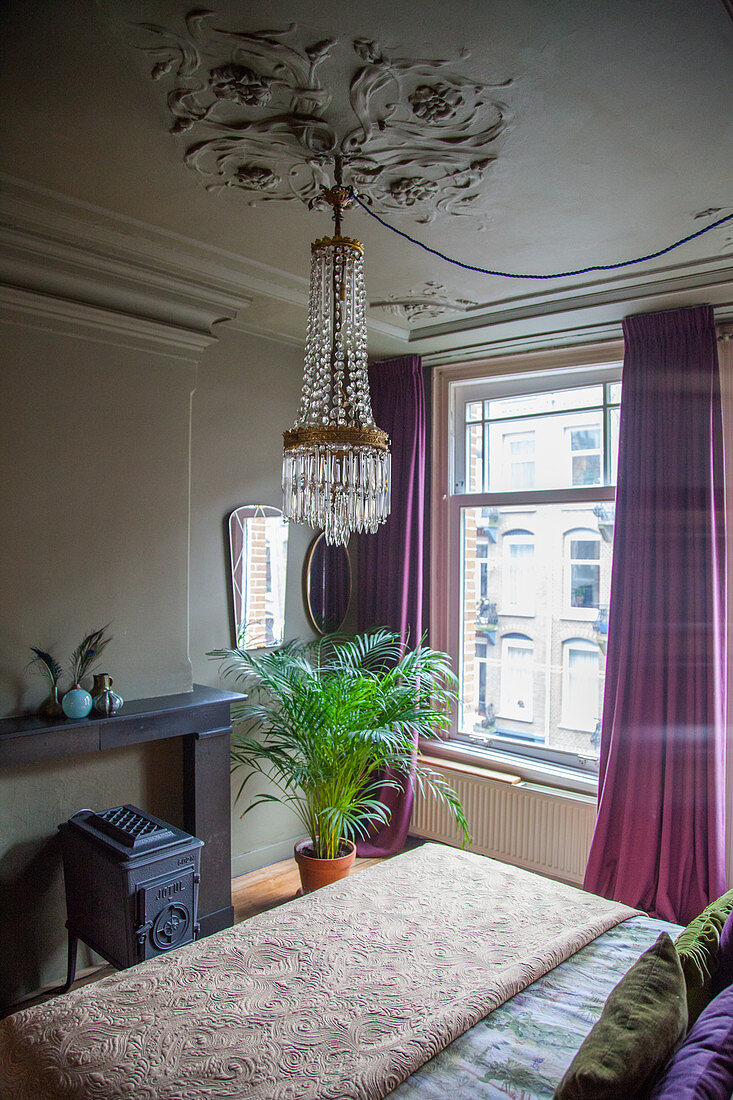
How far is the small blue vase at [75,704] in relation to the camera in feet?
9.09

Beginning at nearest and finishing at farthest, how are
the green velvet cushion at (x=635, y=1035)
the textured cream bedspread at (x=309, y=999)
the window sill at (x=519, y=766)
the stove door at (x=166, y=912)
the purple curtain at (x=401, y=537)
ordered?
1. the green velvet cushion at (x=635, y=1035)
2. the textured cream bedspread at (x=309, y=999)
3. the stove door at (x=166, y=912)
4. the window sill at (x=519, y=766)
5. the purple curtain at (x=401, y=537)

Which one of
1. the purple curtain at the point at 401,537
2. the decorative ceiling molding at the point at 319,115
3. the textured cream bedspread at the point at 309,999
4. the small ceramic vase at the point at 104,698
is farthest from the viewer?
the purple curtain at the point at 401,537

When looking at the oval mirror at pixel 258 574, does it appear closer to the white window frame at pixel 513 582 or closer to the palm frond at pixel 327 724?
the palm frond at pixel 327 724

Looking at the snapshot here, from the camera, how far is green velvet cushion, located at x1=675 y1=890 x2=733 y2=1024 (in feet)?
5.31

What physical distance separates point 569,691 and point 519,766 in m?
0.48

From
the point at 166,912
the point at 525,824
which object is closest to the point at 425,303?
the point at 525,824

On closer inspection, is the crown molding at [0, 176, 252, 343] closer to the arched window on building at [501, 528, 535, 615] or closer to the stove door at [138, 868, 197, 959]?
the arched window on building at [501, 528, 535, 615]

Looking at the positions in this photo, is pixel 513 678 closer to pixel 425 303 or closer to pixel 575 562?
pixel 575 562

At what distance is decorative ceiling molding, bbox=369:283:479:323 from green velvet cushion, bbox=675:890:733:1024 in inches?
102

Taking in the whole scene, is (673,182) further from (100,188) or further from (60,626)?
(60,626)

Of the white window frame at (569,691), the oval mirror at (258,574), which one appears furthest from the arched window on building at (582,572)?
the oval mirror at (258,574)

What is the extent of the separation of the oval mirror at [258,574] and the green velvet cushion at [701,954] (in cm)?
247

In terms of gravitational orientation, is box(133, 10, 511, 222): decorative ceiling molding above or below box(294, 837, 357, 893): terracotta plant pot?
above

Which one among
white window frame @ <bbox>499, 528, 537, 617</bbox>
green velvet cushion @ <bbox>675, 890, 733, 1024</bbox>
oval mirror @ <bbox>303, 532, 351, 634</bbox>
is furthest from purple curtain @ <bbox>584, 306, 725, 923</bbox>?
oval mirror @ <bbox>303, 532, 351, 634</bbox>
